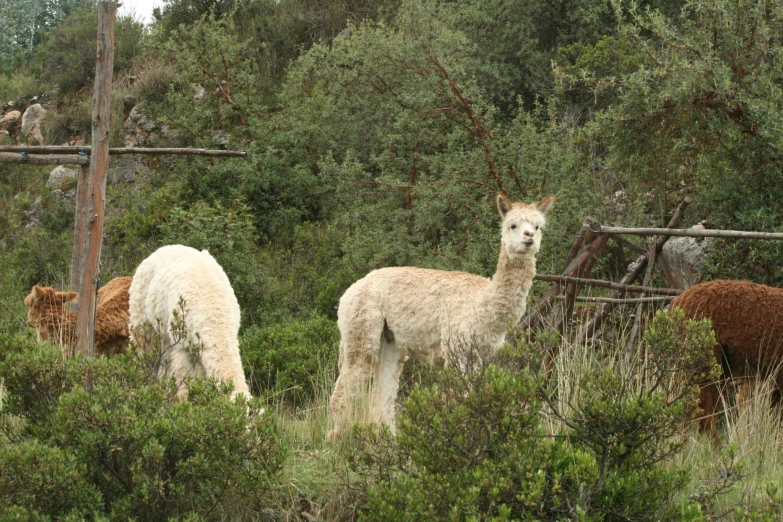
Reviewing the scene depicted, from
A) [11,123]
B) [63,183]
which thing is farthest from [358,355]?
[11,123]

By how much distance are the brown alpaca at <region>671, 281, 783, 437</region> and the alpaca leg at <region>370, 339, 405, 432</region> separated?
8.09ft

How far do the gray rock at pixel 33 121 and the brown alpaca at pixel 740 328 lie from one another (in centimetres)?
1924

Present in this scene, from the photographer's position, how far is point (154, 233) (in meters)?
15.9

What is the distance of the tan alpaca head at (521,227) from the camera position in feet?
23.6

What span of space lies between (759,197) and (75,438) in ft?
24.2

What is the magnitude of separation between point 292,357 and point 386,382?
7.82 feet

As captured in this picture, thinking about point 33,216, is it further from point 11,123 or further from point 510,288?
point 510,288

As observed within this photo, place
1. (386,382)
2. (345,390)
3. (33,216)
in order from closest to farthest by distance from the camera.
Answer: (345,390), (386,382), (33,216)

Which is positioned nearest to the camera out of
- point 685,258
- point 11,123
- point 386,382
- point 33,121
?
point 386,382

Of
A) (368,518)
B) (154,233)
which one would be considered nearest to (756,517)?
(368,518)

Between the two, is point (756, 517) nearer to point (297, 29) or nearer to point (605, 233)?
point (605, 233)

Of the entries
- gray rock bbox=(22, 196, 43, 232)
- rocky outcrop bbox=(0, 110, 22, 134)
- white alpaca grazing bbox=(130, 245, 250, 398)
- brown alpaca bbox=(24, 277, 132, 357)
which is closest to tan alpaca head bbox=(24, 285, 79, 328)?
brown alpaca bbox=(24, 277, 132, 357)

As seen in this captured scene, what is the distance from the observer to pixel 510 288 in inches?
286

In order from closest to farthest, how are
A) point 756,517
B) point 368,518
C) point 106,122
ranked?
point 756,517 → point 368,518 → point 106,122
